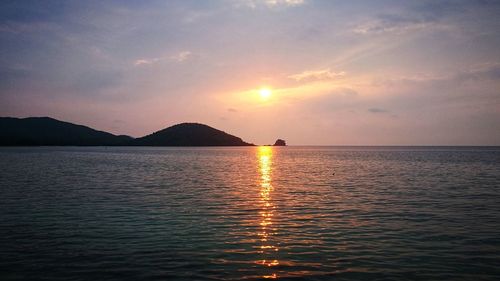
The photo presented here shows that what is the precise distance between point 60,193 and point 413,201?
123ft

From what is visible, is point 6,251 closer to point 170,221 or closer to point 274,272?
point 170,221

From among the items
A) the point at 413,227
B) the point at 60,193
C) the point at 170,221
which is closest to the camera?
the point at 413,227

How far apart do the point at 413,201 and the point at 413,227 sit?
13.7 metres

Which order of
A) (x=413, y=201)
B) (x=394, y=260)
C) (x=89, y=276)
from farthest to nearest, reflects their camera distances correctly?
(x=413, y=201) < (x=394, y=260) < (x=89, y=276)

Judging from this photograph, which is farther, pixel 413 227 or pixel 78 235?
pixel 413 227

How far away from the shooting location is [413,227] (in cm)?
2591

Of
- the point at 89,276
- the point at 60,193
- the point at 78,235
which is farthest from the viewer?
the point at 60,193

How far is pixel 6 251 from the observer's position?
768 inches

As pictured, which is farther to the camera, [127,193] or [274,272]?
[127,193]

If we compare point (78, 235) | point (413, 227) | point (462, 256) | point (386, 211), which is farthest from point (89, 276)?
point (386, 211)

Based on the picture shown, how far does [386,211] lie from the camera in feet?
106

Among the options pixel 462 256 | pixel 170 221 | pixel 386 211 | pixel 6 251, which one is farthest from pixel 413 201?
pixel 6 251

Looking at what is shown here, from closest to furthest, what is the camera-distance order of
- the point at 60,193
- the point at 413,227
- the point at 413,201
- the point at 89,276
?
1. the point at 89,276
2. the point at 413,227
3. the point at 413,201
4. the point at 60,193

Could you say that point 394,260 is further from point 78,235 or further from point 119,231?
point 78,235
